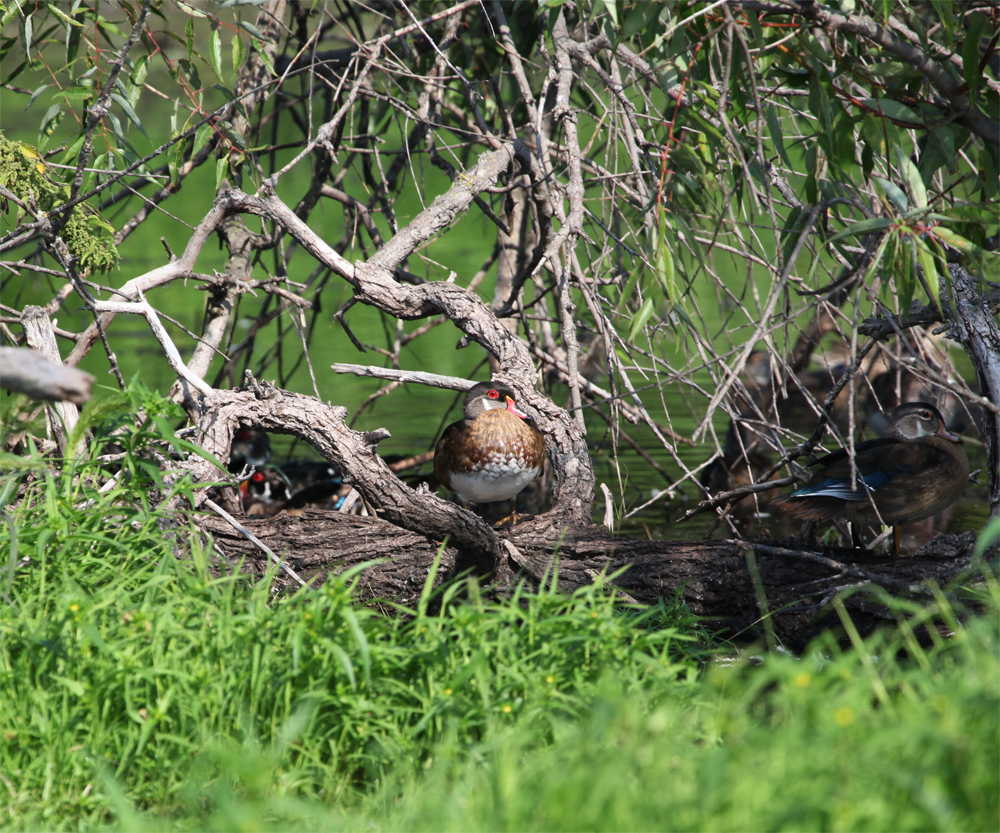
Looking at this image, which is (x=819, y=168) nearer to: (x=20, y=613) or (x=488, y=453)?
(x=488, y=453)

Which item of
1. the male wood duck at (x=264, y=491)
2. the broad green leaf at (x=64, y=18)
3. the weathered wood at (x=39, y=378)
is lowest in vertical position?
the male wood duck at (x=264, y=491)

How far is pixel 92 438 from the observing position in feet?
10.4

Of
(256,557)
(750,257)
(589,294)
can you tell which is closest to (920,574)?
(750,257)

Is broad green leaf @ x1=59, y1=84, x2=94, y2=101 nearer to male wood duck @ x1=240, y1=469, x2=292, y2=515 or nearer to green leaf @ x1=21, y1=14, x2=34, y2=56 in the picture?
green leaf @ x1=21, y1=14, x2=34, y2=56

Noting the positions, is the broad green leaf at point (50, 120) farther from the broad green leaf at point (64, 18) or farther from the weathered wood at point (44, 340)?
the weathered wood at point (44, 340)

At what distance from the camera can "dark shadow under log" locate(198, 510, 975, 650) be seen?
3.35m

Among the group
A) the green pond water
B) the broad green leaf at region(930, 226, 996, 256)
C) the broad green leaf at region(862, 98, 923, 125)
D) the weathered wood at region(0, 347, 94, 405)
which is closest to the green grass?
the weathered wood at region(0, 347, 94, 405)

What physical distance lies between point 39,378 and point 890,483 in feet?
11.6

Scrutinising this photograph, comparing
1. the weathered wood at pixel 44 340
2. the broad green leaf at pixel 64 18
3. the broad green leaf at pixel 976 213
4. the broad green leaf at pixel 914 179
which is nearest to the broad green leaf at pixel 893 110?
the broad green leaf at pixel 914 179

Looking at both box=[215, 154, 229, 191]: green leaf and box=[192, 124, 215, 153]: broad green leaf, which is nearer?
box=[215, 154, 229, 191]: green leaf

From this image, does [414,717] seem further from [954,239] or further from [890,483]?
[890,483]

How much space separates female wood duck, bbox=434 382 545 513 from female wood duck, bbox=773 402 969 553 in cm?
121

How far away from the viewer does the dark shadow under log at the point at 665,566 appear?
3.35m

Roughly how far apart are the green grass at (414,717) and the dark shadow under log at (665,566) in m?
0.73
